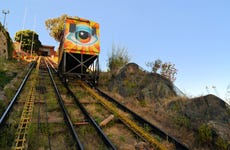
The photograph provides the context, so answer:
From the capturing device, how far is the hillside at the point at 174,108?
14.0ft

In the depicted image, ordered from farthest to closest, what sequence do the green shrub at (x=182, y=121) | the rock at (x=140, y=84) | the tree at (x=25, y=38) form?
the tree at (x=25, y=38) < the rock at (x=140, y=84) < the green shrub at (x=182, y=121)

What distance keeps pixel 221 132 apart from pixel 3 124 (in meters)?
5.03

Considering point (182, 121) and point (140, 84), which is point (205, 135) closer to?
point (182, 121)

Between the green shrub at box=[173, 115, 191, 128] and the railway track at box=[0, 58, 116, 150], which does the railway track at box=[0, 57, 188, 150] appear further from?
the green shrub at box=[173, 115, 191, 128]

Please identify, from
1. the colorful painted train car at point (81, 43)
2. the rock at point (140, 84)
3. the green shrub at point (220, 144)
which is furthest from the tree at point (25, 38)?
the green shrub at point (220, 144)

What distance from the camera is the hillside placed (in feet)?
14.0

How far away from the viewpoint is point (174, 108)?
623 centimetres

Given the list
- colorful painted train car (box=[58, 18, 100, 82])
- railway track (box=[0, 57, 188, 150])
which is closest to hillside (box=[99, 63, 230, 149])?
railway track (box=[0, 57, 188, 150])

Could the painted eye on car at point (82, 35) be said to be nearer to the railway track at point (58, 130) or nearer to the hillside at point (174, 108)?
the hillside at point (174, 108)

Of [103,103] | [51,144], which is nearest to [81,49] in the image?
[103,103]

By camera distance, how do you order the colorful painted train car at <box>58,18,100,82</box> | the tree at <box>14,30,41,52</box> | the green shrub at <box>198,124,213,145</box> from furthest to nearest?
the tree at <box>14,30,41,52</box>, the colorful painted train car at <box>58,18,100,82</box>, the green shrub at <box>198,124,213,145</box>

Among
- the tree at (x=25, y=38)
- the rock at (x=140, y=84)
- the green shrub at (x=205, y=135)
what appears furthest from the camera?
the tree at (x=25, y=38)

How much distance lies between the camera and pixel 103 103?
687 centimetres

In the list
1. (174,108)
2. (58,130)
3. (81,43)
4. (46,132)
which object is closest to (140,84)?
(174,108)
